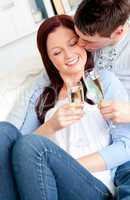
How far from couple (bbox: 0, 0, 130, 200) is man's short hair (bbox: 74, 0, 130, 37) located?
0.12ft

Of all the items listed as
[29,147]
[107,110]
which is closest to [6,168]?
[29,147]

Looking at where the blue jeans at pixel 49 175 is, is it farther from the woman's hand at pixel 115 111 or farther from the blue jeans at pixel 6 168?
the woman's hand at pixel 115 111

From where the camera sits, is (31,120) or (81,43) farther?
(31,120)

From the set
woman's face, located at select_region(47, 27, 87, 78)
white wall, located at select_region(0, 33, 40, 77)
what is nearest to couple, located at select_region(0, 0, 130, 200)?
woman's face, located at select_region(47, 27, 87, 78)

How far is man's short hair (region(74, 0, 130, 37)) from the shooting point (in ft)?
4.18

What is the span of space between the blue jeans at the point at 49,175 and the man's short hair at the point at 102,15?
0.39 m

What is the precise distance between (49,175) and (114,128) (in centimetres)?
29

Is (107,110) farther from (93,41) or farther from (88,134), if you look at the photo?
(93,41)

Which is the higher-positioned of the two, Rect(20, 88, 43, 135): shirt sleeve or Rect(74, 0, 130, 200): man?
Rect(74, 0, 130, 200): man

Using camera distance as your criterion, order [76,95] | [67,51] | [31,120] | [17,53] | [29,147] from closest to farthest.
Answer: [29,147] → [76,95] → [67,51] → [31,120] → [17,53]

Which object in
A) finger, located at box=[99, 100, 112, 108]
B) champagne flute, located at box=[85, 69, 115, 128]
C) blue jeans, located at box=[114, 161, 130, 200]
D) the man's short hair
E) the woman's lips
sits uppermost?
the man's short hair

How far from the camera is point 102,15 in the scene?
128 cm

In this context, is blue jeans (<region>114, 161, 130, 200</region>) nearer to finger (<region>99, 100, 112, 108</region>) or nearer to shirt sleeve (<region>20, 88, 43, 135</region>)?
finger (<region>99, 100, 112, 108</region>)

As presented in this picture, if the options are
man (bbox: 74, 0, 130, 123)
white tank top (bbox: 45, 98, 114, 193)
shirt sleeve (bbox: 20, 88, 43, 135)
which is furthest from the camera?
shirt sleeve (bbox: 20, 88, 43, 135)
